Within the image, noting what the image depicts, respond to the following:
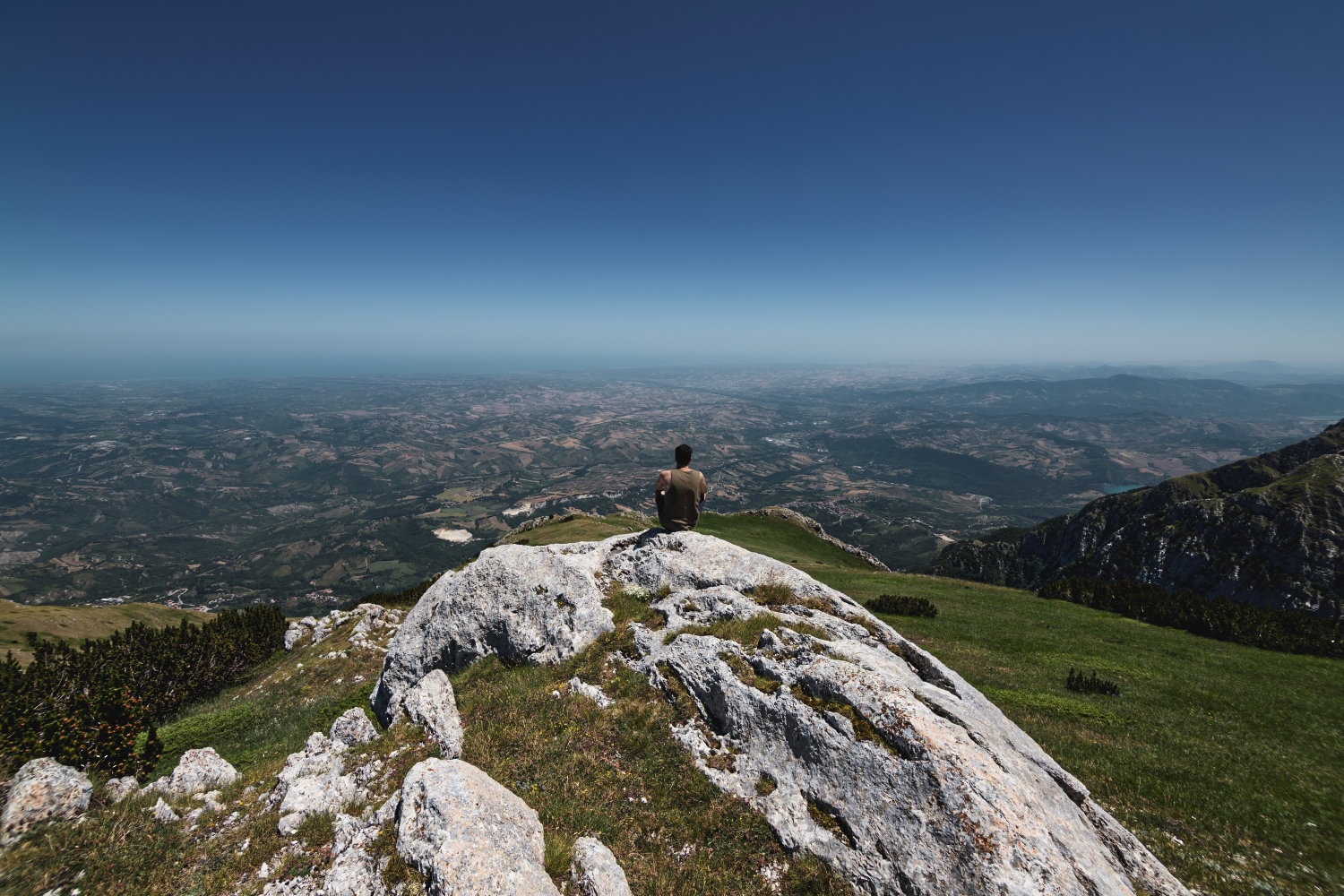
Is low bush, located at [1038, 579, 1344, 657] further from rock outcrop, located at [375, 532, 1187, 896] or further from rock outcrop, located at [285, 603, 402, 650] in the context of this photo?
rock outcrop, located at [285, 603, 402, 650]

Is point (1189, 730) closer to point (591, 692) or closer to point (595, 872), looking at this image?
point (591, 692)

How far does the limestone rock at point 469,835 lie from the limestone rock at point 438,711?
2361mm

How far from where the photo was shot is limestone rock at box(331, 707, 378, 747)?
39.6 ft

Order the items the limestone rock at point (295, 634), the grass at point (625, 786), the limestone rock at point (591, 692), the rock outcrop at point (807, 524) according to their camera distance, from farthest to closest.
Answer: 1. the rock outcrop at point (807, 524)
2. the limestone rock at point (295, 634)
3. the limestone rock at point (591, 692)
4. the grass at point (625, 786)

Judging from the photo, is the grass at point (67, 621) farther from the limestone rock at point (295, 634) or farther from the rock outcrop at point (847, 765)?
the rock outcrop at point (847, 765)

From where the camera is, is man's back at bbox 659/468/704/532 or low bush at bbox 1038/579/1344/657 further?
low bush at bbox 1038/579/1344/657

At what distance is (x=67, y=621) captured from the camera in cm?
3256

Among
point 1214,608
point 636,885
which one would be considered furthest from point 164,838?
point 1214,608

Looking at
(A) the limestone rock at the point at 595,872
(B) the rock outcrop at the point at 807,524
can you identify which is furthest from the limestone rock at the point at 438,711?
(B) the rock outcrop at the point at 807,524

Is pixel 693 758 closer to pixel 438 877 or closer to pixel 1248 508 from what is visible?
pixel 438 877

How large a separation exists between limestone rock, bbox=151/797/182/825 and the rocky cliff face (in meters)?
113

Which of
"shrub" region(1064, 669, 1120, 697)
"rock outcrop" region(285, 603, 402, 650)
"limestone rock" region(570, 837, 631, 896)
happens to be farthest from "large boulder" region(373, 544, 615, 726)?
"shrub" region(1064, 669, 1120, 697)

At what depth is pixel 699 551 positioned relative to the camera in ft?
52.7

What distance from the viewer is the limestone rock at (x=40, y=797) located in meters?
7.87
